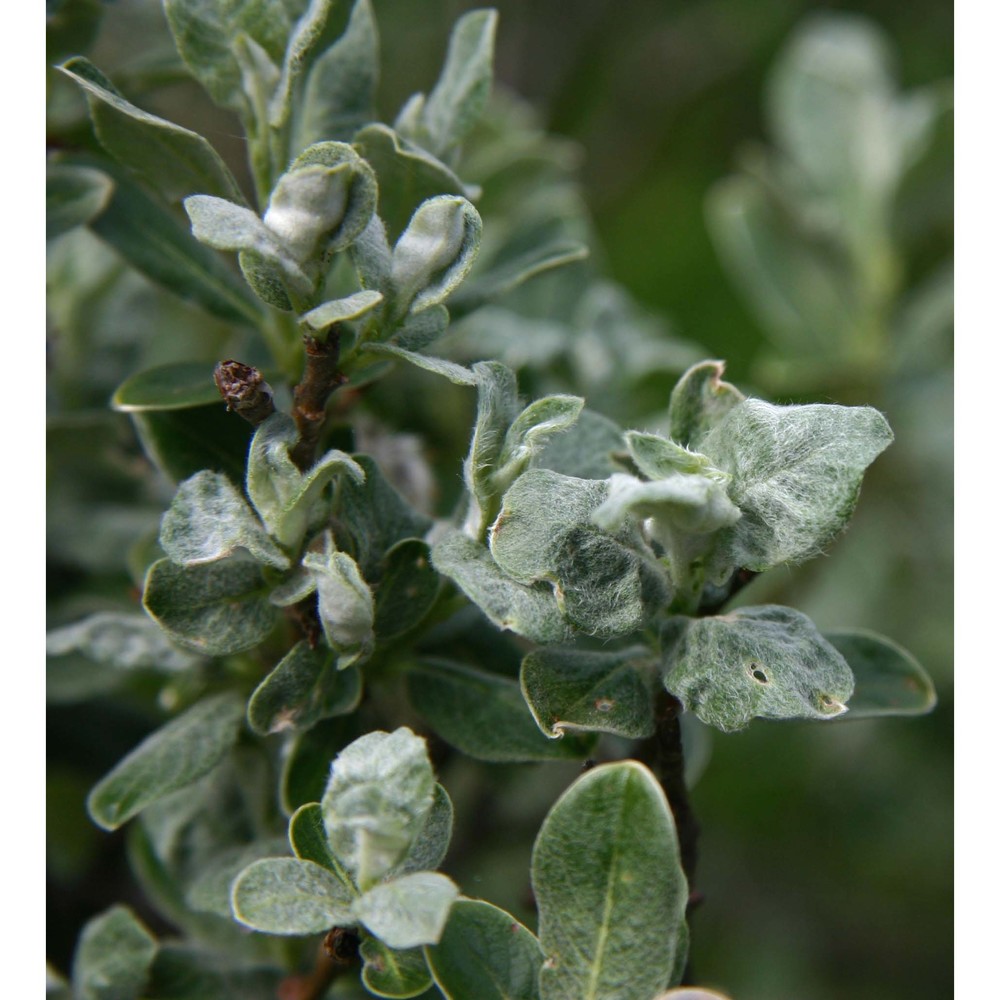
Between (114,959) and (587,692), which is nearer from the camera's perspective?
(587,692)

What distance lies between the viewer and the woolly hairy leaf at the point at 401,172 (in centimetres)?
82

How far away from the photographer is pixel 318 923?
2.17 ft

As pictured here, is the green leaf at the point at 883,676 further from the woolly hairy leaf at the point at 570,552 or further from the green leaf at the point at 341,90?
the green leaf at the point at 341,90

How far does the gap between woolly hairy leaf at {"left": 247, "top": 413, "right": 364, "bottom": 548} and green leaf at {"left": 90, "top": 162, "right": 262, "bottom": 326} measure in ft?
0.86

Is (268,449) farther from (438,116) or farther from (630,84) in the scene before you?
(630,84)

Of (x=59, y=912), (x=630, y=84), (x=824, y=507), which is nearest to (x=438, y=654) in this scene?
(x=824, y=507)

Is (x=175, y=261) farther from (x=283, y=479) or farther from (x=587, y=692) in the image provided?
(x=587, y=692)

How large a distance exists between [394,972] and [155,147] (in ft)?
1.99

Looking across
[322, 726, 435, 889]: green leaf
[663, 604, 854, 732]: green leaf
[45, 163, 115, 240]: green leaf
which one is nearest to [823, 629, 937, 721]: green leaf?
[663, 604, 854, 732]: green leaf

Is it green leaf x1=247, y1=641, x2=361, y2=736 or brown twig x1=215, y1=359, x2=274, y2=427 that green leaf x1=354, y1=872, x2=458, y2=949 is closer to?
green leaf x1=247, y1=641, x2=361, y2=736

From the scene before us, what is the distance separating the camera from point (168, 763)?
2.80ft

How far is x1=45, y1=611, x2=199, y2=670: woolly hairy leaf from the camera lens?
35.9 inches

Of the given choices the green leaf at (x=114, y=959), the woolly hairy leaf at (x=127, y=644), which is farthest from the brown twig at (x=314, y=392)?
the green leaf at (x=114, y=959)

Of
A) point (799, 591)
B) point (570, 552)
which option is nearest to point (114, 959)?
point (570, 552)
